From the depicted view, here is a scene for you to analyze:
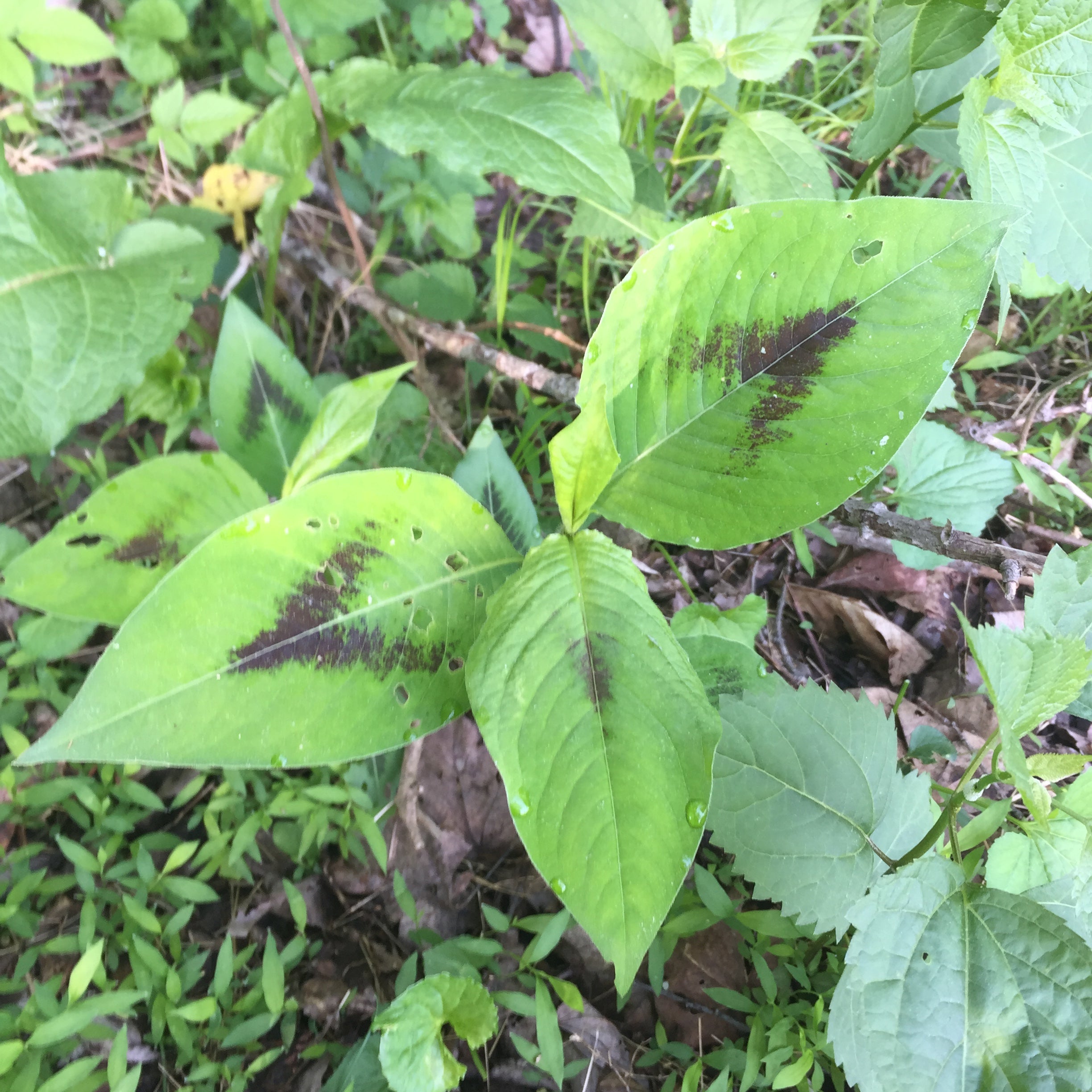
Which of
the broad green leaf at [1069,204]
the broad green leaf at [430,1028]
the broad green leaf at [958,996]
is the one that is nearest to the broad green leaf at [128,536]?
the broad green leaf at [430,1028]

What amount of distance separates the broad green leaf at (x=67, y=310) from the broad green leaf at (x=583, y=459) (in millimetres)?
961

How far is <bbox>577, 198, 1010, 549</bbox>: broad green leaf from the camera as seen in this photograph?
0.95 metres

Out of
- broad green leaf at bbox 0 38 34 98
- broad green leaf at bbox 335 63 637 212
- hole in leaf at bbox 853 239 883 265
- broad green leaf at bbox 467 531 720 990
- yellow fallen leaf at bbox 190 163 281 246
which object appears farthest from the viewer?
yellow fallen leaf at bbox 190 163 281 246

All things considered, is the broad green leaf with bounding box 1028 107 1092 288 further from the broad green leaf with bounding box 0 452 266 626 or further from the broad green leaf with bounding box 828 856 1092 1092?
the broad green leaf with bounding box 0 452 266 626

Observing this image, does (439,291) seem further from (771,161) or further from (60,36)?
(60,36)

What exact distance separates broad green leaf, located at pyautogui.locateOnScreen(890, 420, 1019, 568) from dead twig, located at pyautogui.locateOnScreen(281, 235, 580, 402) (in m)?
0.85

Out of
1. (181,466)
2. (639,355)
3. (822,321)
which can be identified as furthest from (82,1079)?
(822,321)

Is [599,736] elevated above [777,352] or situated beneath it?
situated beneath

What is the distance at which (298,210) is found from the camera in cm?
224

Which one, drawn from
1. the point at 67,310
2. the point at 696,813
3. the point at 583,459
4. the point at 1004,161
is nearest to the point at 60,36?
the point at 67,310

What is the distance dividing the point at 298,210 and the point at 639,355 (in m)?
1.76

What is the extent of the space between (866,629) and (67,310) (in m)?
1.95

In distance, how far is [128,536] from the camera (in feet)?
4.37

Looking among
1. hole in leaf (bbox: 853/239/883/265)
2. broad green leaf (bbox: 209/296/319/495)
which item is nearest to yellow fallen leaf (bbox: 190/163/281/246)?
broad green leaf (bbox: 209/296/319/495)
